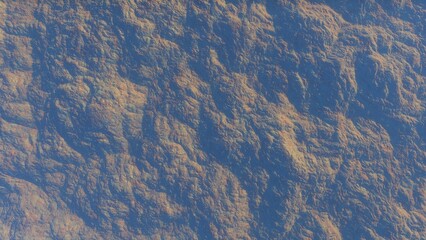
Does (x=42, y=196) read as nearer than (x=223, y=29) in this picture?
No

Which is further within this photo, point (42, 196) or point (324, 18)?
point (42, 196)

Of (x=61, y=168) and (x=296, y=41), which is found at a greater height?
(x=296, y=41)

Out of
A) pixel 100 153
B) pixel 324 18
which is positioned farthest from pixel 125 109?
pixel 324 18

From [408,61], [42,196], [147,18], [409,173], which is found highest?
[408,61]

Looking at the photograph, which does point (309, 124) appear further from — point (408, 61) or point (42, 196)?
point (42, 196)

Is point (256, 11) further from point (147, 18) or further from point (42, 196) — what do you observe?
point (42, 196)

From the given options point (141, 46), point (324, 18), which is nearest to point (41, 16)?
point (141, 46)
